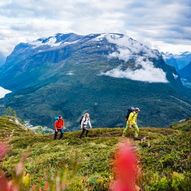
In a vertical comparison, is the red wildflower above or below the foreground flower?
above

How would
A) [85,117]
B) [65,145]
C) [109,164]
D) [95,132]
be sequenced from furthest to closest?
[95,132], [85,117], [65,145], [109,164]

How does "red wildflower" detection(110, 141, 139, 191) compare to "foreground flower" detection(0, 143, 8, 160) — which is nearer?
"red wildflower" detection(110, 141, 139, 191)

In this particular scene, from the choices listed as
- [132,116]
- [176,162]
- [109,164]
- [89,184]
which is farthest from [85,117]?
[89,184]

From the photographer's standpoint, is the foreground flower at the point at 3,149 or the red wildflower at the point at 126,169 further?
the foreground flower at the point at 3,149

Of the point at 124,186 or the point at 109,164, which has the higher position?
the point at 124,186

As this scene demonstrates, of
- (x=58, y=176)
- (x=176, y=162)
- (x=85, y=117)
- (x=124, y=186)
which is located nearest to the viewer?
(x=124, y=186)

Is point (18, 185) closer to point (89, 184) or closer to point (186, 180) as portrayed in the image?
point (186, 180)

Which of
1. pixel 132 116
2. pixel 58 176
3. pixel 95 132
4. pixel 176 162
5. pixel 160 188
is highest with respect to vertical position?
pixel 58 176

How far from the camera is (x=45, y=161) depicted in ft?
74.9

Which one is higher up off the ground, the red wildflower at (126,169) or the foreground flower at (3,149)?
the red wildflower at (126,169)

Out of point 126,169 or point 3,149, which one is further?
point 3,149

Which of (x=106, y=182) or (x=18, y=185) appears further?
(x=106, y=182)

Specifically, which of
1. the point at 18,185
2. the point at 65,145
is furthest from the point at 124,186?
the point at 65,145

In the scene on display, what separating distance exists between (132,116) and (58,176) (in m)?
32.3
